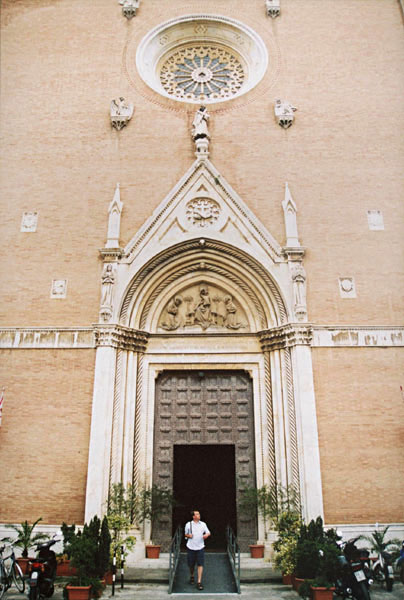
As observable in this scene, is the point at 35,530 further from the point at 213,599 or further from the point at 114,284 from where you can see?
the point at 114,284

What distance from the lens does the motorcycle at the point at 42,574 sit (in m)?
6.74

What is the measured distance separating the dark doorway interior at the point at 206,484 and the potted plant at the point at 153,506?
2.67 m

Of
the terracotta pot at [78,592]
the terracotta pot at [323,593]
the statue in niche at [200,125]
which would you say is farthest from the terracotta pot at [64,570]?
the statue in niche at [200,125]

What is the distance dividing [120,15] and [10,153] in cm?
534

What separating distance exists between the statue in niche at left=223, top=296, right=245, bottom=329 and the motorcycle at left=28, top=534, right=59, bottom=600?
231 inches

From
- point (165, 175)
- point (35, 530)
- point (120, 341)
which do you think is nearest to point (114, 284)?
point (120, 341)

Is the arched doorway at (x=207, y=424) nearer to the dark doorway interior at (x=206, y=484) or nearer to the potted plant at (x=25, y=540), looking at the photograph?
the dark doorway interior at (x=206, y=484)

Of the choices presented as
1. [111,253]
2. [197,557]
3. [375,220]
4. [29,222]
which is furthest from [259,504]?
[29,222]

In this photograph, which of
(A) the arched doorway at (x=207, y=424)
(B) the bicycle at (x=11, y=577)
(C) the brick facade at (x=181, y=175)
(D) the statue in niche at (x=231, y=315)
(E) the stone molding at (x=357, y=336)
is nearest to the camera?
(B) the bicycle at (x=11, y=577)

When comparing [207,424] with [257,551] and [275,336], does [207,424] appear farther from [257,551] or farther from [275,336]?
[257,551]

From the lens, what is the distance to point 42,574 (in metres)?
7.02

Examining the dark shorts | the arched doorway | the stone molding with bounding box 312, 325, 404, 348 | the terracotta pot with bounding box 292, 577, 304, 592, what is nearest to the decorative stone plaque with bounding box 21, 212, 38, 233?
the arched doorway

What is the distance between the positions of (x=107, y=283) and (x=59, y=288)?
3.83ft

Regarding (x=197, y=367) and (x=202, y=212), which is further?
(x=202, y=212)
